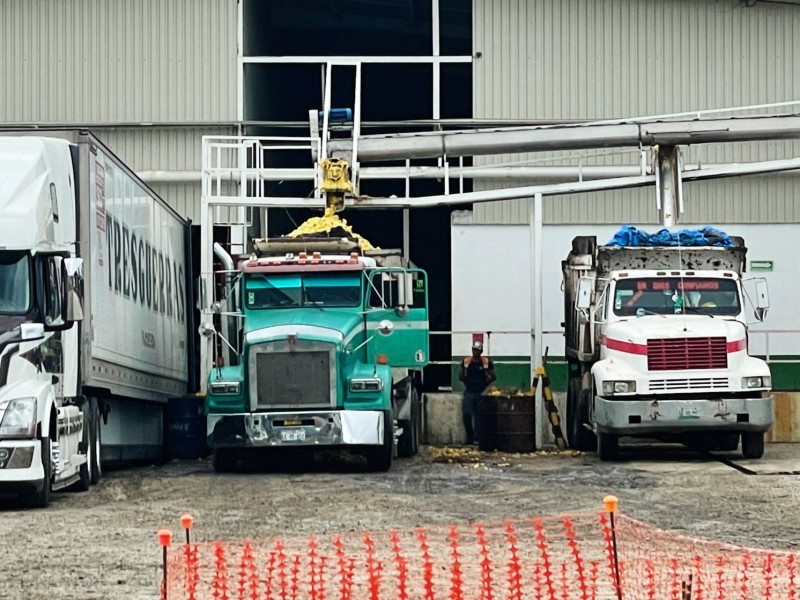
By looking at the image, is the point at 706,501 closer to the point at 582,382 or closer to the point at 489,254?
the point at 582,382

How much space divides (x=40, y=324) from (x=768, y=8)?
1949 cm

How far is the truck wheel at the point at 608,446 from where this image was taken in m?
22.5

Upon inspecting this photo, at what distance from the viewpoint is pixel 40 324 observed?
16016mm

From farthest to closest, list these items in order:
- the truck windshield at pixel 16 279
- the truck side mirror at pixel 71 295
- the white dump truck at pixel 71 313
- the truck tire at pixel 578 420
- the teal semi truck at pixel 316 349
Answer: the truck tire at pixel 578 420 < the teal semi truck at pixel 316 349 < the truck side mirror at pixel 71 295 < the truck windshield at pixel 16 279 < the white dump truck at pixel 71 313

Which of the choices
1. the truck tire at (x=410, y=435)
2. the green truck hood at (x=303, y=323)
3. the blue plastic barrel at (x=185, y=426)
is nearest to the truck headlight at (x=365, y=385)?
the green truck hood at (x=303, y=323)

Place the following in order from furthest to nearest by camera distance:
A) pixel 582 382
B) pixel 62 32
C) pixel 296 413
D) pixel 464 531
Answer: pixel 62 32 → pixel 582 382 → pixel 296 413 → pixel 464 531

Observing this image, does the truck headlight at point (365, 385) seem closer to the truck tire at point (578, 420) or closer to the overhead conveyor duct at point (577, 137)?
the truck tire at point (578, 420)

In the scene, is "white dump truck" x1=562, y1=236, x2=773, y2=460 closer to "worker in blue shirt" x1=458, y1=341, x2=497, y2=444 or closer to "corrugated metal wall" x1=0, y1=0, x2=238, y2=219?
"worker in blue shirt" x1=458, y1=341, x2=497, y2=444

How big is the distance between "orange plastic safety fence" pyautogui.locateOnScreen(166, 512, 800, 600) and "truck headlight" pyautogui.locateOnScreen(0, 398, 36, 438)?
11.7 feet

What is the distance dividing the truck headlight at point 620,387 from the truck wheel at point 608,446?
28.1 inches

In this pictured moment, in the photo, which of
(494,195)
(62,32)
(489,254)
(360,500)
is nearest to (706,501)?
(360,500)

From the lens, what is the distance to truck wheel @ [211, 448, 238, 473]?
20953 millimetres

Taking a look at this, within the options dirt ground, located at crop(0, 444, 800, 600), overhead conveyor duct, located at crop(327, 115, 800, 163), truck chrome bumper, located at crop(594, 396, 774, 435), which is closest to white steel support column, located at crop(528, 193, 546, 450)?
overhead conveyor duct, located at crop(327, 115, 800, 163)

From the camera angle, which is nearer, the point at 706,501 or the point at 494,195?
the point at 706,501
